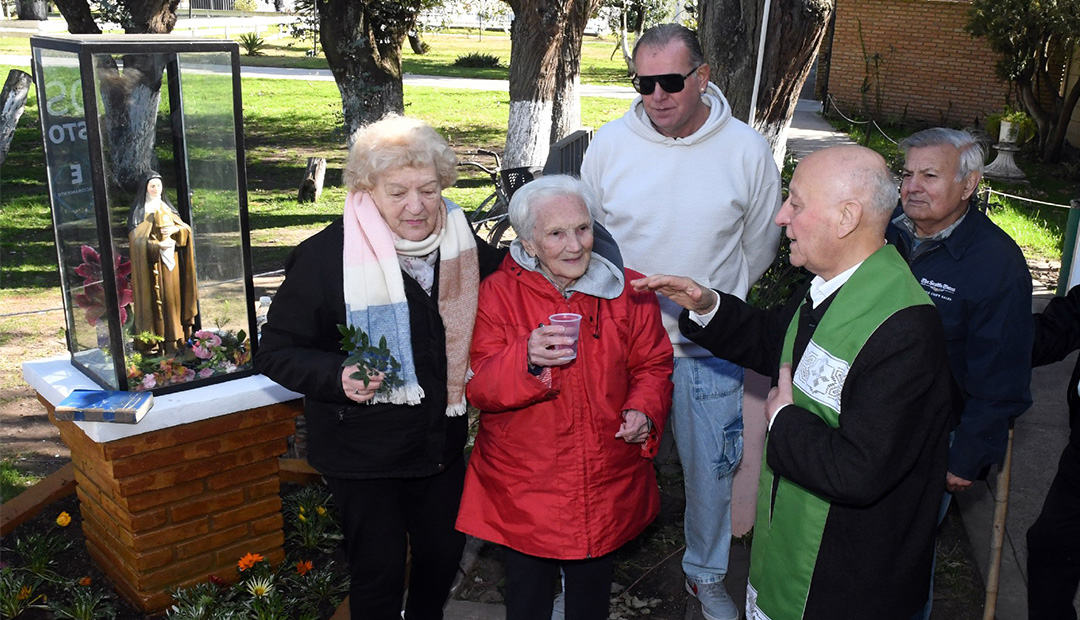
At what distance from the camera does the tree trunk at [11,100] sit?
5.81 metres

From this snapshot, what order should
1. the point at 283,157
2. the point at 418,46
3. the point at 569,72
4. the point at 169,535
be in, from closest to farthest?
1. the point at 169,535
2. the point at 569,72
3. the point at 283,157
4. the point at 418,46

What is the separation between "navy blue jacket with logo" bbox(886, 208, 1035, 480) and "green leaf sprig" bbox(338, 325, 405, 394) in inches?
68.3

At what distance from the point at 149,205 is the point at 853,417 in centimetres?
257

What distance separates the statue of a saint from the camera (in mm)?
3441

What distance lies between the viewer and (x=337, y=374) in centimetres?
277

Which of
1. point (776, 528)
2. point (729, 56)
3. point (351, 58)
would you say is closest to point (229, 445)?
point (776, 528)

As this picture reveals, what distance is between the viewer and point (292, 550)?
408 centimetres

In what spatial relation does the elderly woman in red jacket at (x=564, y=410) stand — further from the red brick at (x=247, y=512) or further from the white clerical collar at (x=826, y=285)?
the red brick at (x=247, y=512)

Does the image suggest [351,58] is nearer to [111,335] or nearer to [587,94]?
[111,335]

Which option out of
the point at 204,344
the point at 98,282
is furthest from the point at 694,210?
the point at 98,282

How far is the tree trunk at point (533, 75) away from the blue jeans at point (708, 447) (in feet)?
27.4

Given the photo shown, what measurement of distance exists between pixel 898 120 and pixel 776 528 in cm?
2097

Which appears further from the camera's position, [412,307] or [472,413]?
[472,413]

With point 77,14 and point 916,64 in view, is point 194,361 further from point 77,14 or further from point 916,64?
point 916,64
